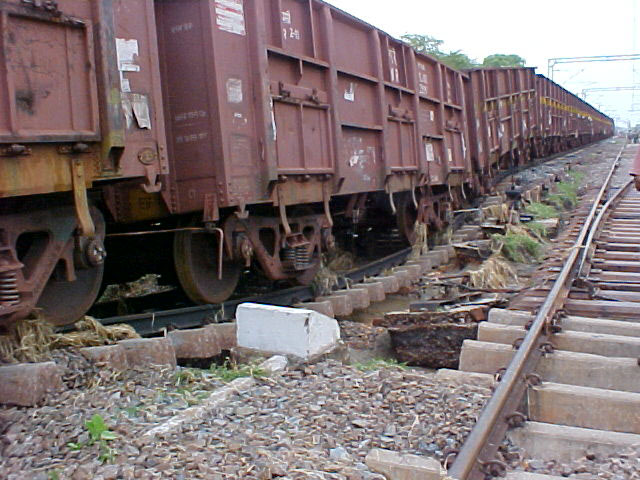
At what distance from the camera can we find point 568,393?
12.2 feet

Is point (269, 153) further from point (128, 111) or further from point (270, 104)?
point (128, 111)

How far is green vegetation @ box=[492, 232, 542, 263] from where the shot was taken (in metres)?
9.32

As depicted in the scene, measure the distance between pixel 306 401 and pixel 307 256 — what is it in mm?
3528

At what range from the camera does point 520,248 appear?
958cm

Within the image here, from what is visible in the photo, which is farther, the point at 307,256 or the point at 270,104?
the point at 307,256

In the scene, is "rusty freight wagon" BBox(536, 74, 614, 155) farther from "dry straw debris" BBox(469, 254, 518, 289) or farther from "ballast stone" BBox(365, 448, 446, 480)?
"ballast stone" BBox(365, 448, 446, 480)

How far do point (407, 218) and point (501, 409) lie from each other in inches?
315

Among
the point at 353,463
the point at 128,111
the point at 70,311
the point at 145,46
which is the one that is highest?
the point at 145,46

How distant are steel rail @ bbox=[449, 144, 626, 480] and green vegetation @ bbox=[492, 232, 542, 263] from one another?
12.6 feet

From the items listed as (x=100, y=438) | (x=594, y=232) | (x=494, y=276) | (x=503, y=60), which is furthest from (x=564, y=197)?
(x=503, y=60)

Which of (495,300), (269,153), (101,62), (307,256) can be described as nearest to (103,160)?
(101,62)

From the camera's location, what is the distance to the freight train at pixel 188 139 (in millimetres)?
4133

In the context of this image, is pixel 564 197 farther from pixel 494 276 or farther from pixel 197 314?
pixel 197 314

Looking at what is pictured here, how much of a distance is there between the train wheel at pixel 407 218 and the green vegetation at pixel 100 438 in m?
8.22
